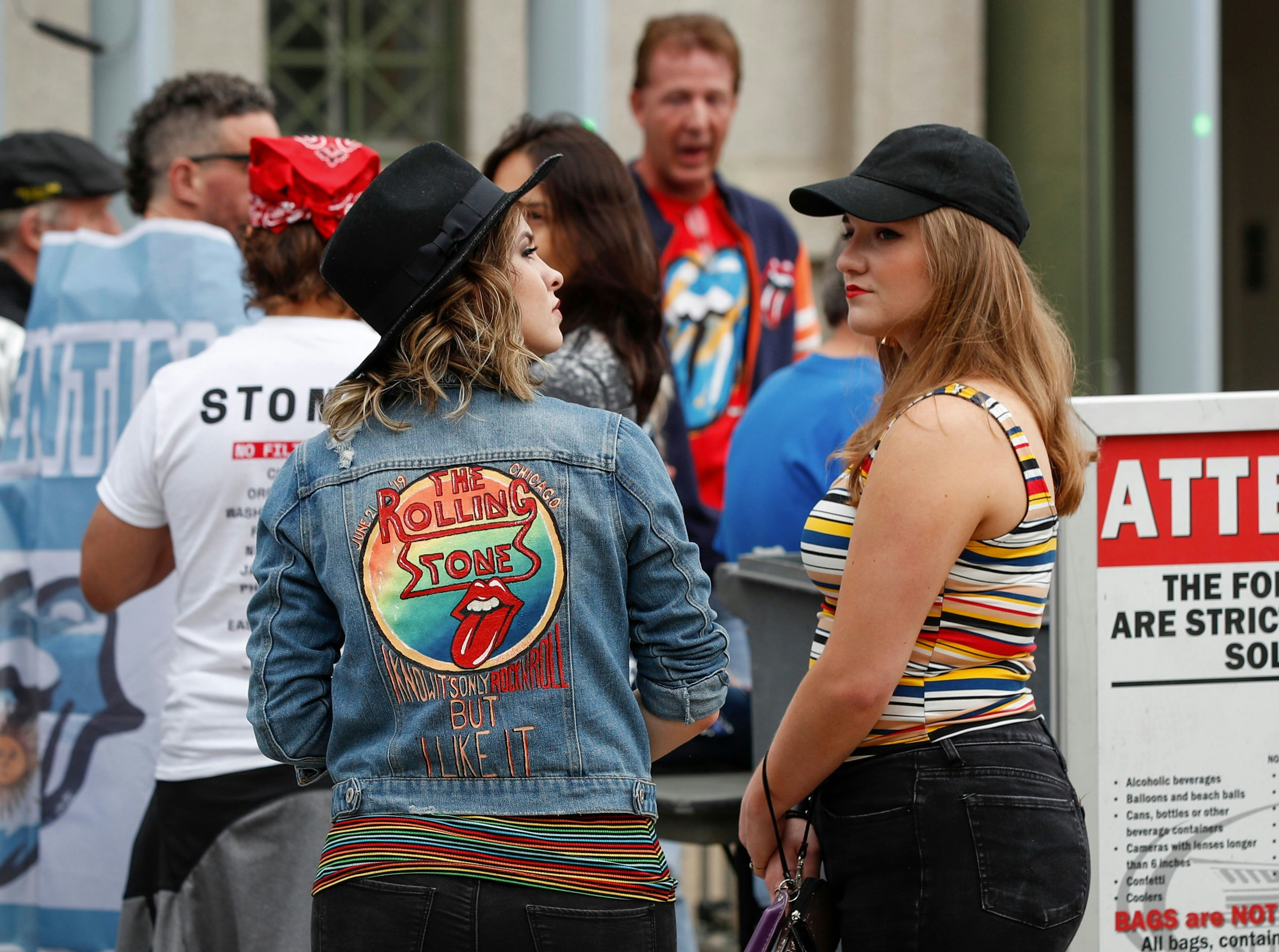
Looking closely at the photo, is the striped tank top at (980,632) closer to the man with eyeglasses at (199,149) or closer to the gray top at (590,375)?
the gray top at (590,375)

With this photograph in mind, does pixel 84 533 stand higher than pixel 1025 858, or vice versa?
pixel 84 533

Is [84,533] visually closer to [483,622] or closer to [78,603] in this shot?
[78,603]

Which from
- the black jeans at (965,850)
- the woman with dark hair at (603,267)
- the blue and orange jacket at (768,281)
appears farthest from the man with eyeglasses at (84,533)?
the black jeans at (965,850)

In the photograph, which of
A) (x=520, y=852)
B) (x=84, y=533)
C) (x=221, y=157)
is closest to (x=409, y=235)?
(x=520, y=852)

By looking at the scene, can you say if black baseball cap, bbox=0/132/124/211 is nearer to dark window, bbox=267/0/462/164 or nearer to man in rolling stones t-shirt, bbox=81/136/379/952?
man in rolling stones t-shirt, bbox=81/136/379/952

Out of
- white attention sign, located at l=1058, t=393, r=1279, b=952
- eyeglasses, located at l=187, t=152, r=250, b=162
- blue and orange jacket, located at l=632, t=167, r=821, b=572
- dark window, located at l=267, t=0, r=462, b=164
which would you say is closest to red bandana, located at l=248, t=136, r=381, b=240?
eyeglasses, located at l=187, t=152, r=250, b=162

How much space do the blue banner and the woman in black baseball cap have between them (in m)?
1.67

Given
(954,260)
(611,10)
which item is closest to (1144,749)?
(954,260)

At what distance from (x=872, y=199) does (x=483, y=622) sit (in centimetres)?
83

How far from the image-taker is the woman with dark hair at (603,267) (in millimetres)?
2908

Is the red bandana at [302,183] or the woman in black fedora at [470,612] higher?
the red bandana at [302,183]

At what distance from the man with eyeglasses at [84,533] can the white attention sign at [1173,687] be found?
1.93 meters

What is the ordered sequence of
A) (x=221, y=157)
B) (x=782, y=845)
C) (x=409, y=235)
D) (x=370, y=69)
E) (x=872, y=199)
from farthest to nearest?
(x=370, y=69), (x=221, y=157), (x=782, y=845), (x=872, y=199), (x=409, y=235)

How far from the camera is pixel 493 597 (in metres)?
1.73
